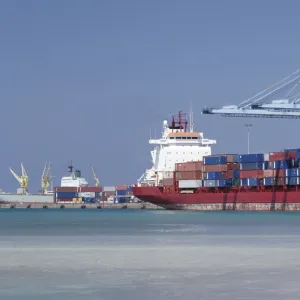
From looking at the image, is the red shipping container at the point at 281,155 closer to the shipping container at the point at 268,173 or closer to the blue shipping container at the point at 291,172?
the shipping container at the point at 268,173

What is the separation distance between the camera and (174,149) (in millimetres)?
87500

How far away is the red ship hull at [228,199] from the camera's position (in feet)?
256

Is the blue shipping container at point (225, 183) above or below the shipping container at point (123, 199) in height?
above

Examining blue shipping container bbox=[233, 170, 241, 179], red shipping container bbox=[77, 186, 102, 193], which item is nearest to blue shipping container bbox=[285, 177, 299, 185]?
blue shipping container bbox=[233, 170, 241, 179]

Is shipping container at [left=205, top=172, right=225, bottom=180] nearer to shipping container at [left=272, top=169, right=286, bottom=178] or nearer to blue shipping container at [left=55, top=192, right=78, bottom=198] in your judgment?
shipping container at [left=272, top=169, right=286, bottom=178]

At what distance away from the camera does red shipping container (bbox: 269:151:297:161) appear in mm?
78125

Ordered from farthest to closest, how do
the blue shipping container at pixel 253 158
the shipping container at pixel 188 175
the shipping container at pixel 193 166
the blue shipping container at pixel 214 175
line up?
the shipping container at pixel 193 166 → the shipping container at pixel 188 175 → the blue shipping container at pixel 214 175 → the blue shipping container at pixel 253 158

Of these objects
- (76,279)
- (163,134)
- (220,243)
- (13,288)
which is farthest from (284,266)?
(163,134)

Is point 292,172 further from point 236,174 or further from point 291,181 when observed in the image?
point 236,174

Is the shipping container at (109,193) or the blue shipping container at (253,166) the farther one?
the shipping container at (109,193)

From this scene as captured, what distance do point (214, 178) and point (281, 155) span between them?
703 cm

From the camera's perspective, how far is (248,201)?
81000 millimetres

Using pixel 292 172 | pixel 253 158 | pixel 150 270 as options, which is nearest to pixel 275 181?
pixel 292 172

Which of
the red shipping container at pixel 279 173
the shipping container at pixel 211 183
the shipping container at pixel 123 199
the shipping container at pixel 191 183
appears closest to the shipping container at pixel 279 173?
the red shipping container at pixel 279 173
